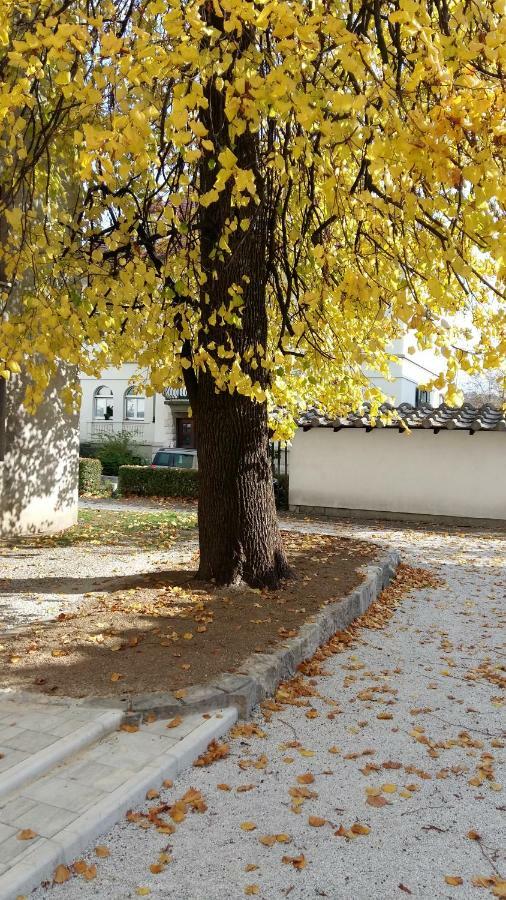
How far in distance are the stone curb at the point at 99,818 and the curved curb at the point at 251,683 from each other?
223mm

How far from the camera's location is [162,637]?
5.30m

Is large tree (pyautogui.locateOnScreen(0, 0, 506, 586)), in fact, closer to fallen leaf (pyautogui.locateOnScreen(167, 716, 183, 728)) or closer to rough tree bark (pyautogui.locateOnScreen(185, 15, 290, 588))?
rough tree bark (pyautogui.locateOnScreen(185, 15, 290, 588))

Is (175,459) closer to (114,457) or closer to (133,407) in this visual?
(114,457)

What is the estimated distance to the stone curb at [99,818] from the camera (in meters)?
2.60

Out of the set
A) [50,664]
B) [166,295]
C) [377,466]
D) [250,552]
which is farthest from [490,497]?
[50,664]

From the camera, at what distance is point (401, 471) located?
53.7ft

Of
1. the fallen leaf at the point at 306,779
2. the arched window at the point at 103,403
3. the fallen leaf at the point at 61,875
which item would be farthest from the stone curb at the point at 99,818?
the arched window at the point at 103,403

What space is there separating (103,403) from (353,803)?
32.5 meters

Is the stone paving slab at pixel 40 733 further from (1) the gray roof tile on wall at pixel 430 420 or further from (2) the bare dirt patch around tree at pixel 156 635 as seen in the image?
(1) the gray roof tile on wall at pixel 430 420

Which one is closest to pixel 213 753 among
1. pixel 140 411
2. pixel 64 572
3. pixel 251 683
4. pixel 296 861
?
pixel 251 683

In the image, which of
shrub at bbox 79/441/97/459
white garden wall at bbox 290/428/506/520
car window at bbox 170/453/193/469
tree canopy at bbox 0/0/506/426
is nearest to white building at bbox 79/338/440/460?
shrub at bbox 79/441/97/459

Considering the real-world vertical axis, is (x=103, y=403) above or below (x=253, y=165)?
above

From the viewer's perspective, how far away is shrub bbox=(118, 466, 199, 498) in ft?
63.1

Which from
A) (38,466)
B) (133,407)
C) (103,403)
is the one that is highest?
(103,403)
